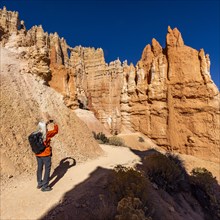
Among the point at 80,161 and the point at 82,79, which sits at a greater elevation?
the point at 82,79

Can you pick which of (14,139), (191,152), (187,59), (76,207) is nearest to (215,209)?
(76,207)

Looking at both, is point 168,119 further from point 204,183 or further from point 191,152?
point 204,183

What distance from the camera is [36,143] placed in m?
6.30

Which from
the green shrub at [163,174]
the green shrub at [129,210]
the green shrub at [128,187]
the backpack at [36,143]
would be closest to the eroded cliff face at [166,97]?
the green shrub at [163,174]

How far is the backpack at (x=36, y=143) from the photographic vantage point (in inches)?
247

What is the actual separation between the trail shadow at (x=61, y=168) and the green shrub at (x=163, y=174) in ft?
10.2

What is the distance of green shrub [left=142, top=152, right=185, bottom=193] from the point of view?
871 centimetres

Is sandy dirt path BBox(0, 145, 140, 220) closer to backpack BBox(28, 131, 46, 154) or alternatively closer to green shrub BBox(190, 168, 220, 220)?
backpack BBox(28, 131, 46, 154)

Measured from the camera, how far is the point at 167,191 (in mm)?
8672

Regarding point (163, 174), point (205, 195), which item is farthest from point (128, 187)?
point (205, 195)

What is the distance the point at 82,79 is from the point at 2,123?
37.9 m

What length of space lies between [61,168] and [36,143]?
274 centimetres

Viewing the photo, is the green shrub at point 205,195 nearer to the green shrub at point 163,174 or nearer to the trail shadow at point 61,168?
the green shrub at point 163,174

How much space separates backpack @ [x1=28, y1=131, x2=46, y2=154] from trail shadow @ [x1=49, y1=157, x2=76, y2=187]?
1.27 m
